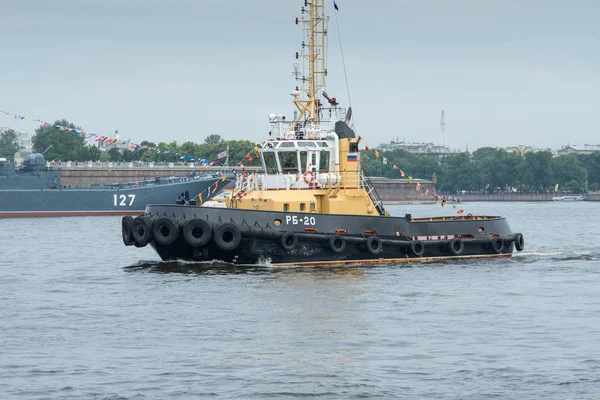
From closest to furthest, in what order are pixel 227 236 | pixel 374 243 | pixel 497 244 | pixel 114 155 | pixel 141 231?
pixel 227 236 < pixel 141 231 < pixel 374 243 < pixel 497 244 < pixel 114 155

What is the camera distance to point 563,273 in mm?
35062

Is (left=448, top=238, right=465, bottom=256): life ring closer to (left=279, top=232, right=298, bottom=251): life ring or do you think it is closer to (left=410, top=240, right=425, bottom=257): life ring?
(left=410, top=240, right=425, bottom=257): life ring

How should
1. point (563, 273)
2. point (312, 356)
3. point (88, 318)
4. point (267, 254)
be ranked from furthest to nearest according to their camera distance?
point (563, 273) → point (267, 254) → point (88, 318) → point (312, 356)

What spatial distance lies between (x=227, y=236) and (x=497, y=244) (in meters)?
11.0

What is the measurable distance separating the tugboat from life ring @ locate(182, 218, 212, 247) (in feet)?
0.10

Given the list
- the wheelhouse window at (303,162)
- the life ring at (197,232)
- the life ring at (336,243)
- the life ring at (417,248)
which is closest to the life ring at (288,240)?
the life ring at (336,243)

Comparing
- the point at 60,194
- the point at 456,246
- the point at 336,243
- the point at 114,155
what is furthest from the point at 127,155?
the point at 336,243

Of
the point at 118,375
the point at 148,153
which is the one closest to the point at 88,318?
the point at 118,375

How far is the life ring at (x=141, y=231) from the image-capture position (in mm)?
33375

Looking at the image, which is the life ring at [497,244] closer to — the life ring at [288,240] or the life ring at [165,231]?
the life ring at [288,240]

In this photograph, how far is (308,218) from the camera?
107 feet

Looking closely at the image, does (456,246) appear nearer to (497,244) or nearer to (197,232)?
(497,244)

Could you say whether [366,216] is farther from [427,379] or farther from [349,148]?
[427,379]

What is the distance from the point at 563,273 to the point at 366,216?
7096 millimetres
